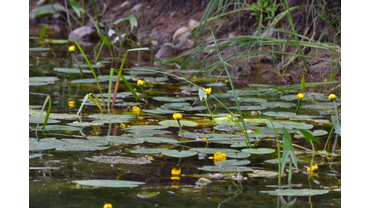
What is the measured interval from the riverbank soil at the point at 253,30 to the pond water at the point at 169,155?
0.56 m

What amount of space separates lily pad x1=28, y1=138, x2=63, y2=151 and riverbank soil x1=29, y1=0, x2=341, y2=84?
1307 millimetres

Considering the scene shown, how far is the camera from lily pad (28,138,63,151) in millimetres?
1332

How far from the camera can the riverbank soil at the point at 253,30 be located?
2961 millimetres

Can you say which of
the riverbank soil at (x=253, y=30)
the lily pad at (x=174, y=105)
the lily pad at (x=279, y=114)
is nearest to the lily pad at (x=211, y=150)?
the lily pad at (x=279, y=114)

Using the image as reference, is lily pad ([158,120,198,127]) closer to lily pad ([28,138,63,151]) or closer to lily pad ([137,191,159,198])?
lily pad ([28,138,63,151])

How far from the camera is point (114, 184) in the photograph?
1.05 metres

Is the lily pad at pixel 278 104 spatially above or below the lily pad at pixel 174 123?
above

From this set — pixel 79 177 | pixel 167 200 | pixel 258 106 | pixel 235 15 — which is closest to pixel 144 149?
pixel 79 177

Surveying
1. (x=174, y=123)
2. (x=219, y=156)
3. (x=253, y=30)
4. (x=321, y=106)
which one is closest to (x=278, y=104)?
(x=321, y=106)

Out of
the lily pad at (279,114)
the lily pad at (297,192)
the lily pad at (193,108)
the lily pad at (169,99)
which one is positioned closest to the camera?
the lily pad at (297,192)

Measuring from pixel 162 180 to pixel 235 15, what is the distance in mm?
3262

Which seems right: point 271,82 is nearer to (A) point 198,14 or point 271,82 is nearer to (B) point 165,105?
(B) point 165,105

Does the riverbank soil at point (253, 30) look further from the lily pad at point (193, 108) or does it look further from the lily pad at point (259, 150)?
the lily pad at point (259, 150)

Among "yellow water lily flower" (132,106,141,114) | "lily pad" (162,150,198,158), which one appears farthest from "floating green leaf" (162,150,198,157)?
"yellow water lily flower" (132,106,141,114)
